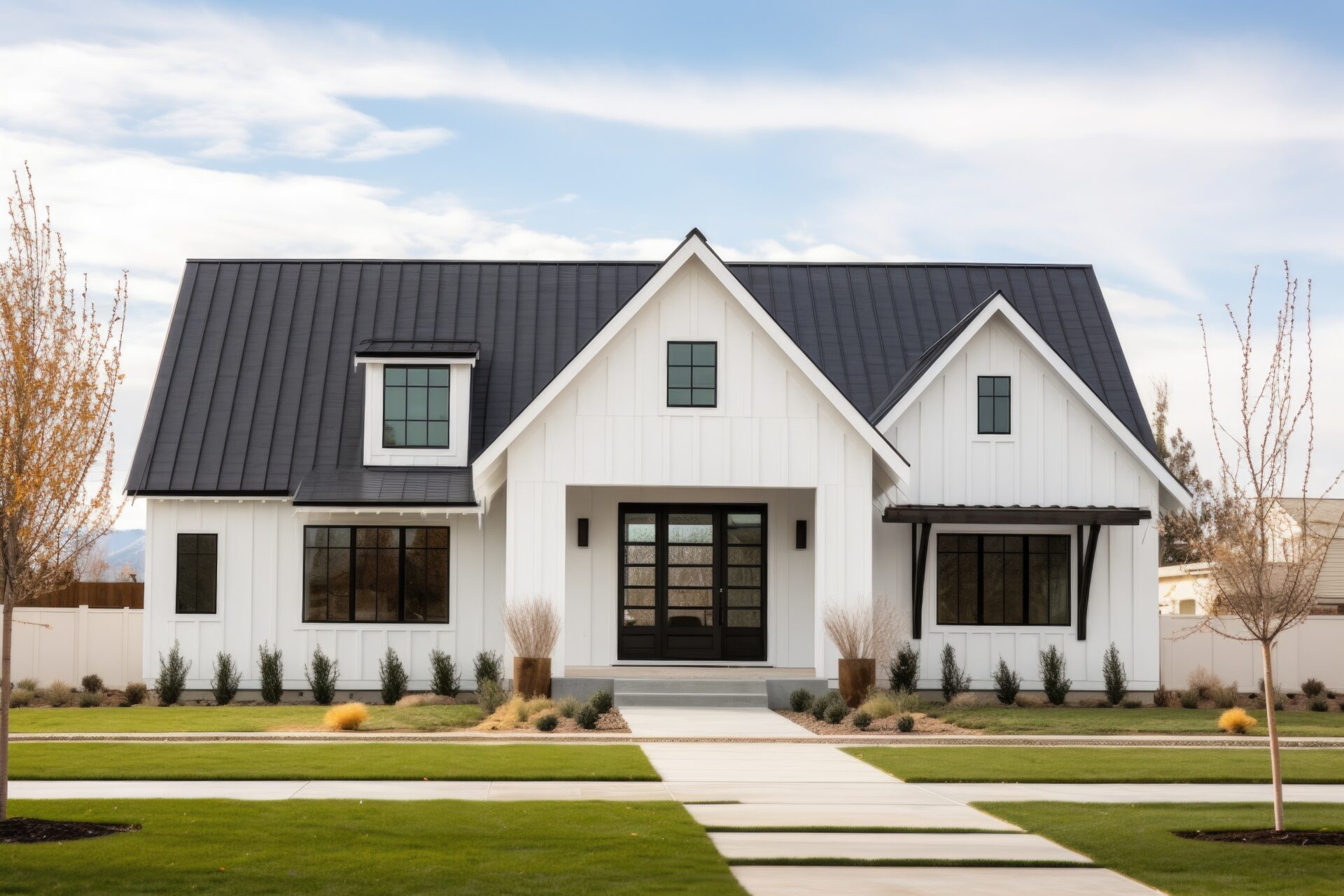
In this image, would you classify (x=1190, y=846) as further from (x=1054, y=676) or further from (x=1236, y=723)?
(x=1054, y=676)

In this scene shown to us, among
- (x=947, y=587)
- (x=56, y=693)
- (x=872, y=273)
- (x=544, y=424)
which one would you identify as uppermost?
(x=872, y=273)

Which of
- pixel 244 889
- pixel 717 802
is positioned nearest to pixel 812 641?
pixel 717 802

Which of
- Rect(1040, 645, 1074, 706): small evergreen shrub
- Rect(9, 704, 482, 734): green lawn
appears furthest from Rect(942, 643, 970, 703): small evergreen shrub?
Rect(9, 704, 482, 734): green lawn

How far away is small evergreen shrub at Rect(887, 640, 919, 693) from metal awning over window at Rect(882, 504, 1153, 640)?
2.05 feet

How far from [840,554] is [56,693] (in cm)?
1167

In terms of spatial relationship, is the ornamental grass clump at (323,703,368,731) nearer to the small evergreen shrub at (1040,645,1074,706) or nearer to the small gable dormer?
the small gable dormer

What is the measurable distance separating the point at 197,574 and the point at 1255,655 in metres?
17.3

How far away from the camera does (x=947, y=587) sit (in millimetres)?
22734

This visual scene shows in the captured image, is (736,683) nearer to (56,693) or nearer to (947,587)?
(947,587)

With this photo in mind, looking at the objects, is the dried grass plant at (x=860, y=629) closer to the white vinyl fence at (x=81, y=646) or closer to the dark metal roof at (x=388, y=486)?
the dark metal roof at (x=388, y=486)

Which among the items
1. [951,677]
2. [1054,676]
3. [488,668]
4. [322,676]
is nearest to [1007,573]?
[1054,676]

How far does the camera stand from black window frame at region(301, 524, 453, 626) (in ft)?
73.3

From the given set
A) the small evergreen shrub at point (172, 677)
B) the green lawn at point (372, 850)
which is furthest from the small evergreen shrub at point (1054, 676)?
the small evergreen shrub at point (172, 677)

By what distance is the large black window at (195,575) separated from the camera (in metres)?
22.2
